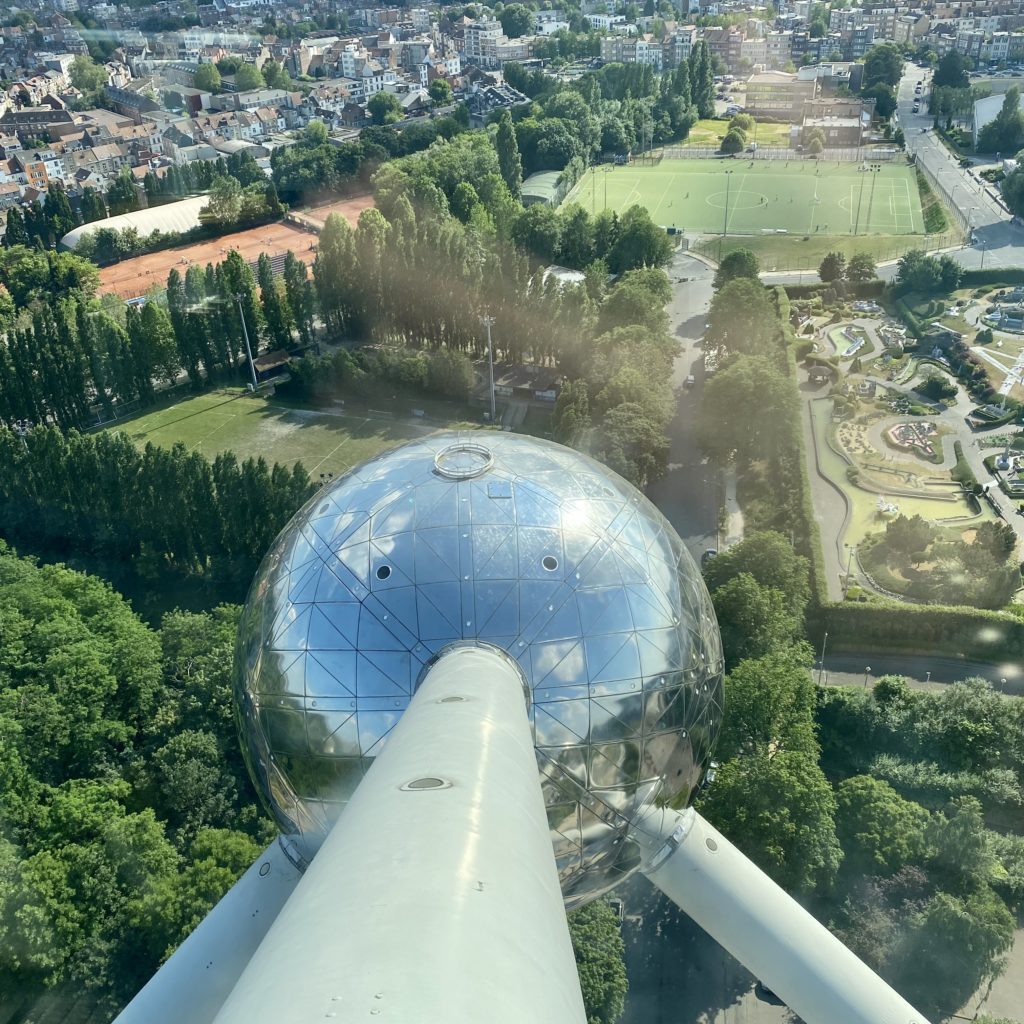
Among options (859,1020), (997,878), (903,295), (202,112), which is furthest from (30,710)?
(202,112)

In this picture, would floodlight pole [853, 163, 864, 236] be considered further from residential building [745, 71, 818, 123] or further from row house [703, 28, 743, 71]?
row house [703, 28, 743, 71]

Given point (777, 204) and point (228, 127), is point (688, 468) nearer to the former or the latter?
point (777, 204)

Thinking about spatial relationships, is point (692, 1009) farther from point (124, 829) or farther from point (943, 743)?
point (124, 829)

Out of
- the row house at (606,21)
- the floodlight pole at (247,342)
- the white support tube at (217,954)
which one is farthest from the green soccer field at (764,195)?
the row house at (606,21)

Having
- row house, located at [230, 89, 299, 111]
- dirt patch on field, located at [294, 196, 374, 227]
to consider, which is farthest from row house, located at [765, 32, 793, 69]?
dirt patch on field, located at [294, 196, 374, 227]

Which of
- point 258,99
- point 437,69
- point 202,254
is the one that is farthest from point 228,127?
point 437,69
